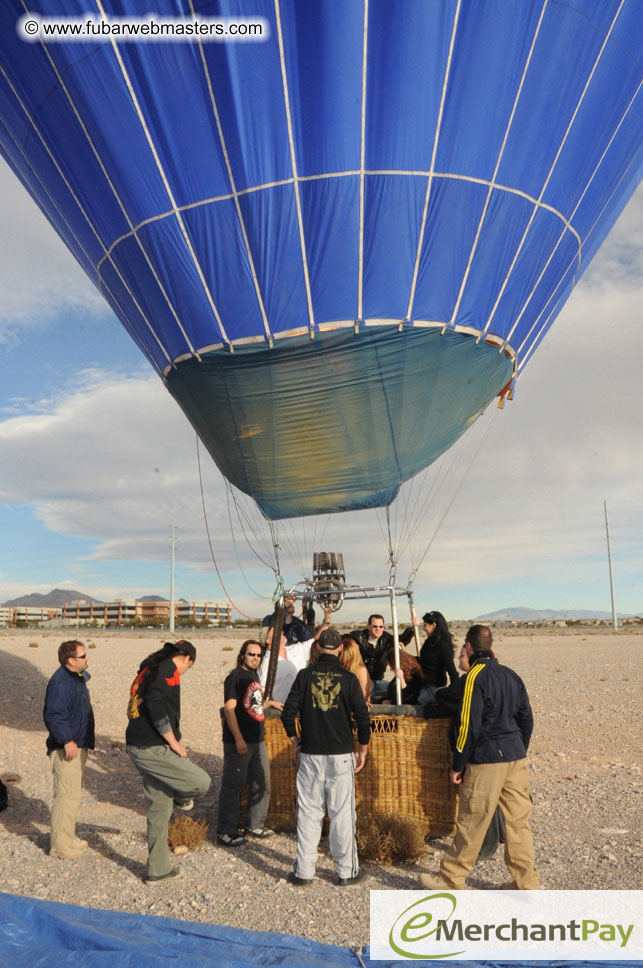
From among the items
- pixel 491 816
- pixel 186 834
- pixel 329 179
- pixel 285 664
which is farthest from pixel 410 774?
pixel 329 179

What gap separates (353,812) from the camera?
220 inches

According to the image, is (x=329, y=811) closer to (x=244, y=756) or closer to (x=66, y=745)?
(x=244, y=756)

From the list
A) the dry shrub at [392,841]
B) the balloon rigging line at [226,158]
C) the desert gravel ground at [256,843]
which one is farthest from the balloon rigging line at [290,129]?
the desert gravel ground at [256,843]

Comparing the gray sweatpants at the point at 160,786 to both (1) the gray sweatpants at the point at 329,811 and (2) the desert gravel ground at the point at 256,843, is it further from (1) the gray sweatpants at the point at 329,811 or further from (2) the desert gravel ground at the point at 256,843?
(1) the gray sweatpants at the point at 329,811

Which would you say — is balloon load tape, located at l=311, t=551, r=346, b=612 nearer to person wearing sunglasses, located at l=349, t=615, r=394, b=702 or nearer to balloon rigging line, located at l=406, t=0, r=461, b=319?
person wearing sunglasses, located at l=349, t=615, r=394, b=702

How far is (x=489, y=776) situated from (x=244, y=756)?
7.19 ft

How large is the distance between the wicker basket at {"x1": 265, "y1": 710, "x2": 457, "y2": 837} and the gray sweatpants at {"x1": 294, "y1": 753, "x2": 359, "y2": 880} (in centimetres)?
92

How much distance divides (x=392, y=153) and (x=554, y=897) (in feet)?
20.8

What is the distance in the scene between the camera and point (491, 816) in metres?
5.25

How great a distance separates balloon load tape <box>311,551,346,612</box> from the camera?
27.1 feet

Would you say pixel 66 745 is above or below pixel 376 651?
below

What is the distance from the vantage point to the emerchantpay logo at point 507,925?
437cm

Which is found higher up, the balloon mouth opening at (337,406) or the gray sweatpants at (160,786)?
the balloon mouth opening at (337,406)

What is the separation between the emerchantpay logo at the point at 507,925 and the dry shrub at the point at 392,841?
24.3 inches
